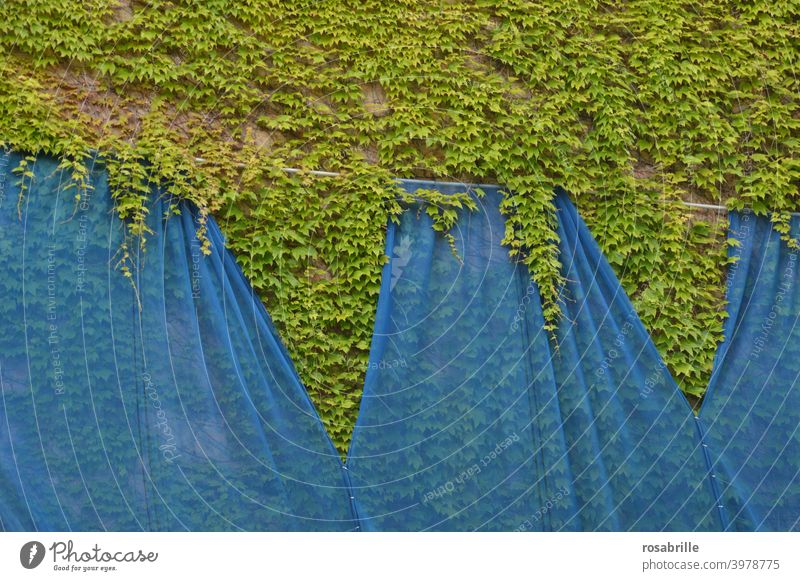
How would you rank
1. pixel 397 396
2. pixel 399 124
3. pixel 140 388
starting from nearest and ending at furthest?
pixel 140 388 → pixel 397 396 → pixel 399 124

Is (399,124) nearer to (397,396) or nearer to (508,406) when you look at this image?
(397,396)

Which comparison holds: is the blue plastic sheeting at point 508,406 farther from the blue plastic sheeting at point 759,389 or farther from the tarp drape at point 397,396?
the blue plastic sheeting at point 759,389

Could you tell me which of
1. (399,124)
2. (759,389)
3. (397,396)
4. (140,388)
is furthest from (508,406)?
(140,388)

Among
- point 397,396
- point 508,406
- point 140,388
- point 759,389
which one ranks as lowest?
point 759,389

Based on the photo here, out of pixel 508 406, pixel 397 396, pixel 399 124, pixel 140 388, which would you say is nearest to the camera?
pixel 140 388

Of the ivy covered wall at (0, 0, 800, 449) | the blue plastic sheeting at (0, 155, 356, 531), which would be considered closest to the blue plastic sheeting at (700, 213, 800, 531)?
the ivy covered wall at (0, 0, 800, 449)
